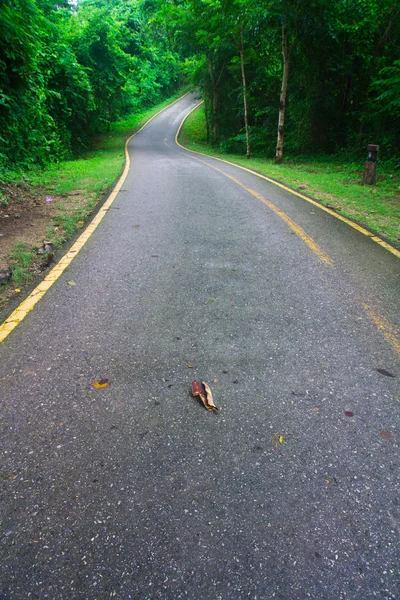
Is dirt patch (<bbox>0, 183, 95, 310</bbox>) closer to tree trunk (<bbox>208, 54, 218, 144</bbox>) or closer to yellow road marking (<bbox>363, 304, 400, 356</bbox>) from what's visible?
yellow road marking (<bbox>363, 304, 400, 356</bbox>)

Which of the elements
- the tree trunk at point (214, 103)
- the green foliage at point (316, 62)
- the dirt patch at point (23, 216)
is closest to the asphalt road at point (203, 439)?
the dirt patch at point (23, 216)

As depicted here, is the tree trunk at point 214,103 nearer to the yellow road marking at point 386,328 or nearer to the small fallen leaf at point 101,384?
the yellow road marking at point 386,328

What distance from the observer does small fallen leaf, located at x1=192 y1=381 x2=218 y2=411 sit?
2273mm

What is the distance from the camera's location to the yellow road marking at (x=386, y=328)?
2904mm

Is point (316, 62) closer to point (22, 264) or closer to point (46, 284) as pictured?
point (22, 264)

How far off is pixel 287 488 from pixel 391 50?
17767 mm

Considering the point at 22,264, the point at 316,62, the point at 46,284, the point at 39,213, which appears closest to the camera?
the point at 46,284

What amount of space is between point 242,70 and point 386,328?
21.4m

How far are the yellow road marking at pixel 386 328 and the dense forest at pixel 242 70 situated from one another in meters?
7.03

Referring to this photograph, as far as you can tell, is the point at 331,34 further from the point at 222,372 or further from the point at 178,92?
the point at 178,92

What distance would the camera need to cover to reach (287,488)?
1.79 m

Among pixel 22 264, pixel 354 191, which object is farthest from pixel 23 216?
pixel 354 191

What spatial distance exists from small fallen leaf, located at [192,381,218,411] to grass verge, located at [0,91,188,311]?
218 cm

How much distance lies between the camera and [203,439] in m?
2.06
